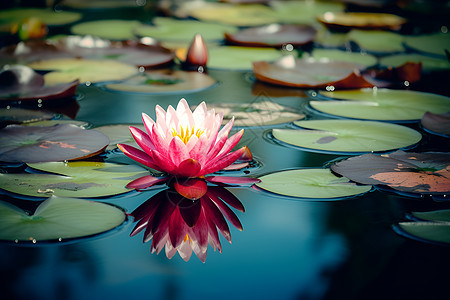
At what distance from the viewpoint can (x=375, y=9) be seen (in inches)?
196

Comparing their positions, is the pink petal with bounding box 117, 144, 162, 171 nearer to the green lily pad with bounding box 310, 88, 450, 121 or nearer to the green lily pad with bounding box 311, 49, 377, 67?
the green lily pad with bounding box 310, 88, 450, 121

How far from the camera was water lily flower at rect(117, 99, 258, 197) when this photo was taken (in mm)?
1521

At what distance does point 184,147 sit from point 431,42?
2.71 metres

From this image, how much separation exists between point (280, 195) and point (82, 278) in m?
0.63

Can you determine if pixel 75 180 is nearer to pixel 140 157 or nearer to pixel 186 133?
pixel 140 157

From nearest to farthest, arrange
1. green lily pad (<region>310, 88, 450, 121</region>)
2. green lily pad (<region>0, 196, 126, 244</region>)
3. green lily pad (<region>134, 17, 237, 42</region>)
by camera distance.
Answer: green lily pad (<region>0, 196, 126, 244</region>), green lily pad (<region>310, 88, 450, 121</region>), green lily pad (<region>134, 17, 237, 42</region>)

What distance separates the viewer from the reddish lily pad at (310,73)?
2.64 m

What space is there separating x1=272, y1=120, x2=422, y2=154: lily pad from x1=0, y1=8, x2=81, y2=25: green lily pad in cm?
286

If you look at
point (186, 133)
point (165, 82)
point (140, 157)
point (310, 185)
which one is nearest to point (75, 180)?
point (140, 157)

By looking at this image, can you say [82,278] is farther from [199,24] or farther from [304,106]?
[199,24]

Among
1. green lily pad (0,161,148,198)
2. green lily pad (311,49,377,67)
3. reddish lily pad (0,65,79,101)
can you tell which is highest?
green lily pad (311,49,377,67)

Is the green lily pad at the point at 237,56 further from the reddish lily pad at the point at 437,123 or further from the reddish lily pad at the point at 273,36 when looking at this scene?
the reddish lily pad at the point at 437,123

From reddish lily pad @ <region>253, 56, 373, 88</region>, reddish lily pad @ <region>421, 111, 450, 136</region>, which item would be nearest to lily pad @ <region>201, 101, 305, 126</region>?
reddish lily pad @ <region>253, 56, 373, 88</region>

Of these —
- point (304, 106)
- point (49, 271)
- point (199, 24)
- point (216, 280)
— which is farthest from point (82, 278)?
point (199, 24)
